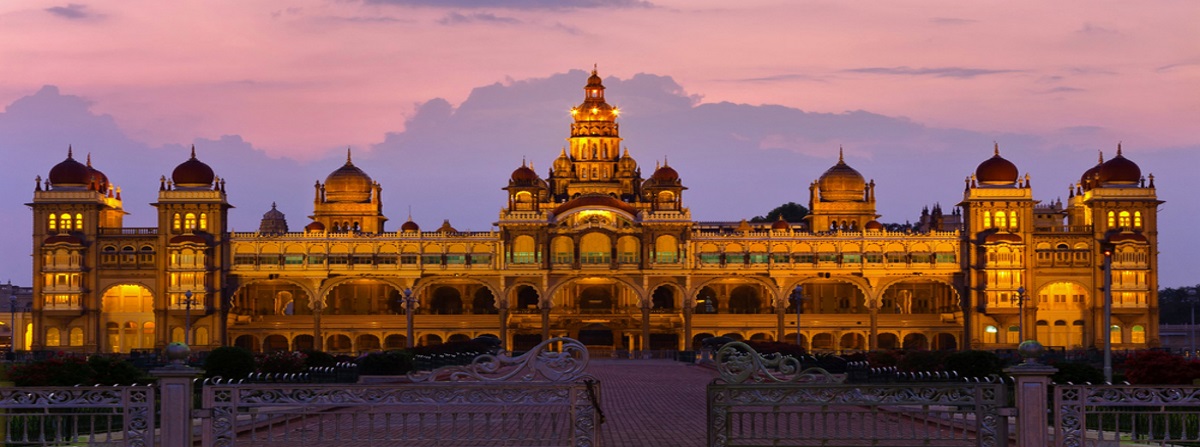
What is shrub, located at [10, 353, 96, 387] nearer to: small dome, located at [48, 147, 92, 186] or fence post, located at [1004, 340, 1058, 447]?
fence post, located at [1004, 340, 1058, 447]

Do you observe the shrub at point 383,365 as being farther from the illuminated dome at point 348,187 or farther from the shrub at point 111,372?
the illuminated dome at point 348,187

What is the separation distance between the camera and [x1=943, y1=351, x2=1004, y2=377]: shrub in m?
42.9

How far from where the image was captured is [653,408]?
36.8 m

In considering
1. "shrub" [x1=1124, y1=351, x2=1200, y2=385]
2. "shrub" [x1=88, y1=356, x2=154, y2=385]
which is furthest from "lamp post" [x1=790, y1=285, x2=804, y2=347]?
"shrub" [x1=88, y1=356, x2=154, y2=385]

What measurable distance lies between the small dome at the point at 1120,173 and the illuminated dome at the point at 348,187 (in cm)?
4998

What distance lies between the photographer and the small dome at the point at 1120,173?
→ 105375mm

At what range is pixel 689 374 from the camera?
6116 cm

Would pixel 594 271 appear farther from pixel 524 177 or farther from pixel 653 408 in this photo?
pixel 653 408

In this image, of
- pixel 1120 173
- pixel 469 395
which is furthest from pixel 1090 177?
pixel 469 395

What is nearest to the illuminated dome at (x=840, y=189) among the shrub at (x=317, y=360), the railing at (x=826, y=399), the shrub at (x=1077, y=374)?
the shrub at (x=317, y=360)

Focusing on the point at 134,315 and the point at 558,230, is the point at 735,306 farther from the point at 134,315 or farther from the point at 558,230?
the point at 134,315

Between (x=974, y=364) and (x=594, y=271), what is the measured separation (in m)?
59.6

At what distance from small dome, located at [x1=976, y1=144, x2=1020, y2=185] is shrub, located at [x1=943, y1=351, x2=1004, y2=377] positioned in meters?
62.5

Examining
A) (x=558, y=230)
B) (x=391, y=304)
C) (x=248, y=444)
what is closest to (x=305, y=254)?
(x=391, y=304)
